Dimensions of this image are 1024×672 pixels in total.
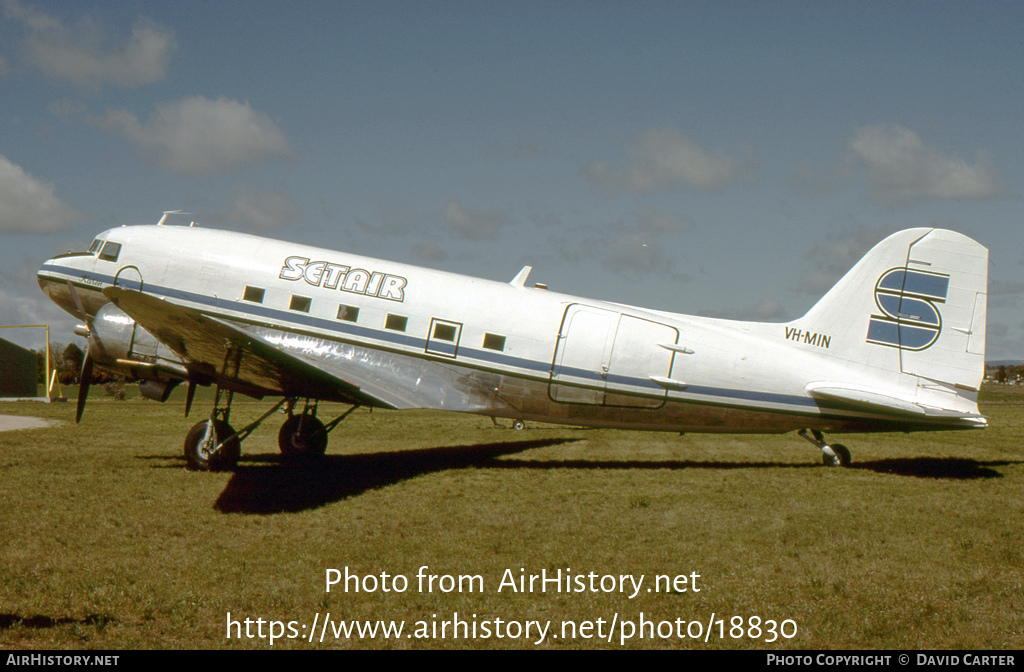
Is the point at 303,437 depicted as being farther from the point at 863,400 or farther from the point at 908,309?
the point at 908,309

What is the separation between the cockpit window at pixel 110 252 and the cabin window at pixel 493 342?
7846 millimetres

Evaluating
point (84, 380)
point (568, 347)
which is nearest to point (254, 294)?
point (84, 380)

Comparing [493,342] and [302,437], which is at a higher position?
[493,342]

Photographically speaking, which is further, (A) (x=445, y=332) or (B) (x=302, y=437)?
(B) (x=302, y=437)

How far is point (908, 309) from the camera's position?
12.5 metres

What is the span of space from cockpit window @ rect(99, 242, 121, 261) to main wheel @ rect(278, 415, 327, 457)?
4.87 meters

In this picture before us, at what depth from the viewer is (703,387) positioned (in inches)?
492

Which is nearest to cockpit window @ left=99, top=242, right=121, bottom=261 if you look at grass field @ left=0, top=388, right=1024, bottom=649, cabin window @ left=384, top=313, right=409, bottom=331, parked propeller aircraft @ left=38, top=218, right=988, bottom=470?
parked propeller aircraft @ left=38, top=218, right=988, bottom=470

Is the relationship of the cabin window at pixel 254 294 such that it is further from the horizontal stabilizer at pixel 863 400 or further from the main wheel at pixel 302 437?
the horizontal stabilizer at pixel 863 400

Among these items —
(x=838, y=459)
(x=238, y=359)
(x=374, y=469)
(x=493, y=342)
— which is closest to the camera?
(x=238, y=359)

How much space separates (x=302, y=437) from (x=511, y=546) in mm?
7749

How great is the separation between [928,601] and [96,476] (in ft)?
38.8

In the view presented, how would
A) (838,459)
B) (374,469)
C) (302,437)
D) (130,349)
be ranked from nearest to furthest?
1. (130,349)
2. (374,469)
3. (838,459)
4. (302,437)

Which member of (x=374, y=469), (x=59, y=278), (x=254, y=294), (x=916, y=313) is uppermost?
(x=916, y=313)
